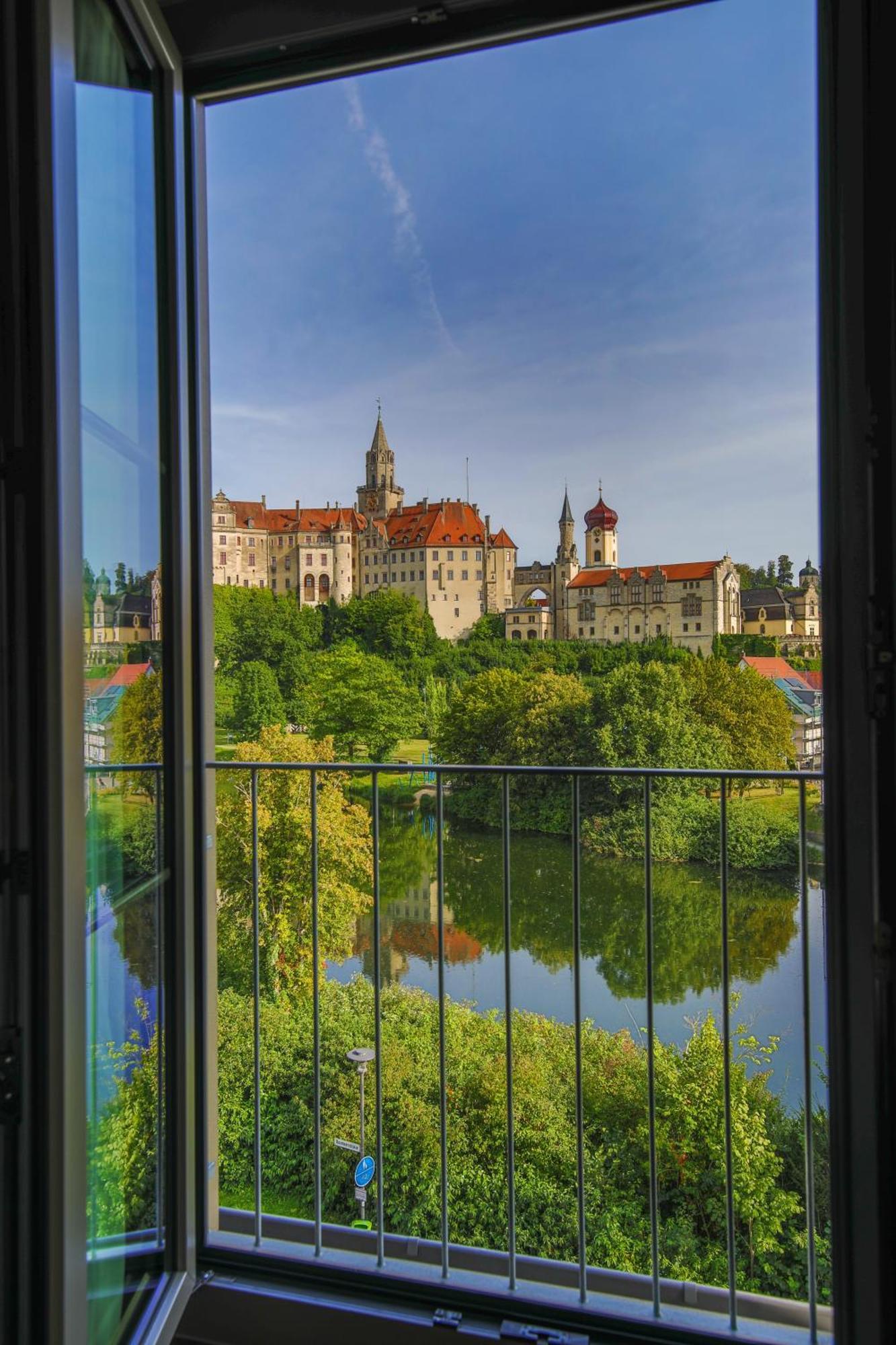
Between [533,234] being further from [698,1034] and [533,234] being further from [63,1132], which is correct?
[63,1132]

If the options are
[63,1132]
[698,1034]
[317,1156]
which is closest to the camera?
[63,1132]

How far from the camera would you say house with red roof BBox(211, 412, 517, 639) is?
5688 millimetres

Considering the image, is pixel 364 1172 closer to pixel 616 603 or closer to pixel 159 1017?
pixel 616 603

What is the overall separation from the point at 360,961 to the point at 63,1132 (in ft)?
31.5

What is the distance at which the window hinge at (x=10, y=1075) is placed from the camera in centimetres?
78

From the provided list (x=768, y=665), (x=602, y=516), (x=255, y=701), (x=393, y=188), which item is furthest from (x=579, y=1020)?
(x=393, y=188)

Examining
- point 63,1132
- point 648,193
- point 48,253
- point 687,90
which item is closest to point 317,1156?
point 63,1132

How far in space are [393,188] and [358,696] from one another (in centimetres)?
722

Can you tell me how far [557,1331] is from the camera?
4.30 ft

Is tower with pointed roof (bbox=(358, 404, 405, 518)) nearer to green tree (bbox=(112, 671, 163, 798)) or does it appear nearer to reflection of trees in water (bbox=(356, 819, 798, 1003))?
reflection of trees in water (bbox=(356, 819, 798, 1003))

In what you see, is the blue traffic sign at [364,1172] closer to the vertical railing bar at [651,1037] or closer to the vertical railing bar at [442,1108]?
the vertical railing bar at [442,1108]

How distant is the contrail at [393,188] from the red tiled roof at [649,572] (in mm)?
6065

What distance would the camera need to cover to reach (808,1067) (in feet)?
4.58

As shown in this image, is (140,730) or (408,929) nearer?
(140,730)
